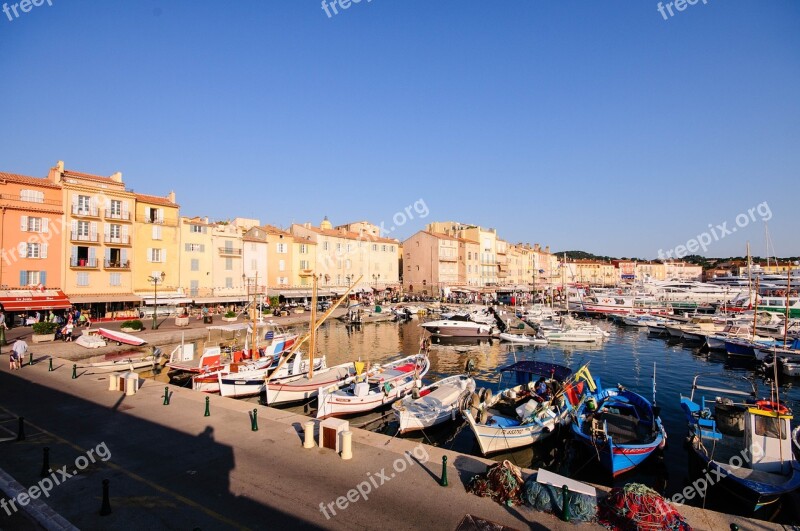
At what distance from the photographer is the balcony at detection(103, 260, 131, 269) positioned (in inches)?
1893

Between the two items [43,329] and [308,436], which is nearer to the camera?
[308,436]

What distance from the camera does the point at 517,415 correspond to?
60.1 feet

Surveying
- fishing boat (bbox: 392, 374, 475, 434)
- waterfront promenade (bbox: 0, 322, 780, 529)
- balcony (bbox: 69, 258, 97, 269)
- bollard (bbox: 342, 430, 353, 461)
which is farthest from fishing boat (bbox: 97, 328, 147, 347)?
bollard (bbox: 342, 430, 353, 461)

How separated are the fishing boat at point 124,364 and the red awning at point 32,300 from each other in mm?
13587

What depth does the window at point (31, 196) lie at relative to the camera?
4275 cm

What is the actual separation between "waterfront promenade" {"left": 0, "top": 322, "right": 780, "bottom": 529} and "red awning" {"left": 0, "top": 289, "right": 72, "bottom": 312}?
28130mm

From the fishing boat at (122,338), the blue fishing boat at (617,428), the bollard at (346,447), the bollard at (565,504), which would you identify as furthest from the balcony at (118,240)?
the bollard at (565,504)

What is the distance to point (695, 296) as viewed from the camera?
3366 inches

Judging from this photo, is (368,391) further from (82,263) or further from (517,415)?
(82,263)

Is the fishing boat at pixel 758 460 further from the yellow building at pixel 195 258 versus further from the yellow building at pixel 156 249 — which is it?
the yellow building at pixel 195 258

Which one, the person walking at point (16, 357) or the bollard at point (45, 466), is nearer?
the bollard at point (45, 466)

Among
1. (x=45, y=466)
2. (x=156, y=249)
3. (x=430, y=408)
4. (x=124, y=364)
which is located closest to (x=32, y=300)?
(x=156, y=249)

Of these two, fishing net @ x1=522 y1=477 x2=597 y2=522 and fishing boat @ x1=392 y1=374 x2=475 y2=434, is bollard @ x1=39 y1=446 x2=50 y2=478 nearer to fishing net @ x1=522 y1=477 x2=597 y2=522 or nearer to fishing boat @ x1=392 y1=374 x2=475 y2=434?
fishing boat @ x1=392 y1=374 x2=475 y2=434

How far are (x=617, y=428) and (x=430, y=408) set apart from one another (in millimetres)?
7540
